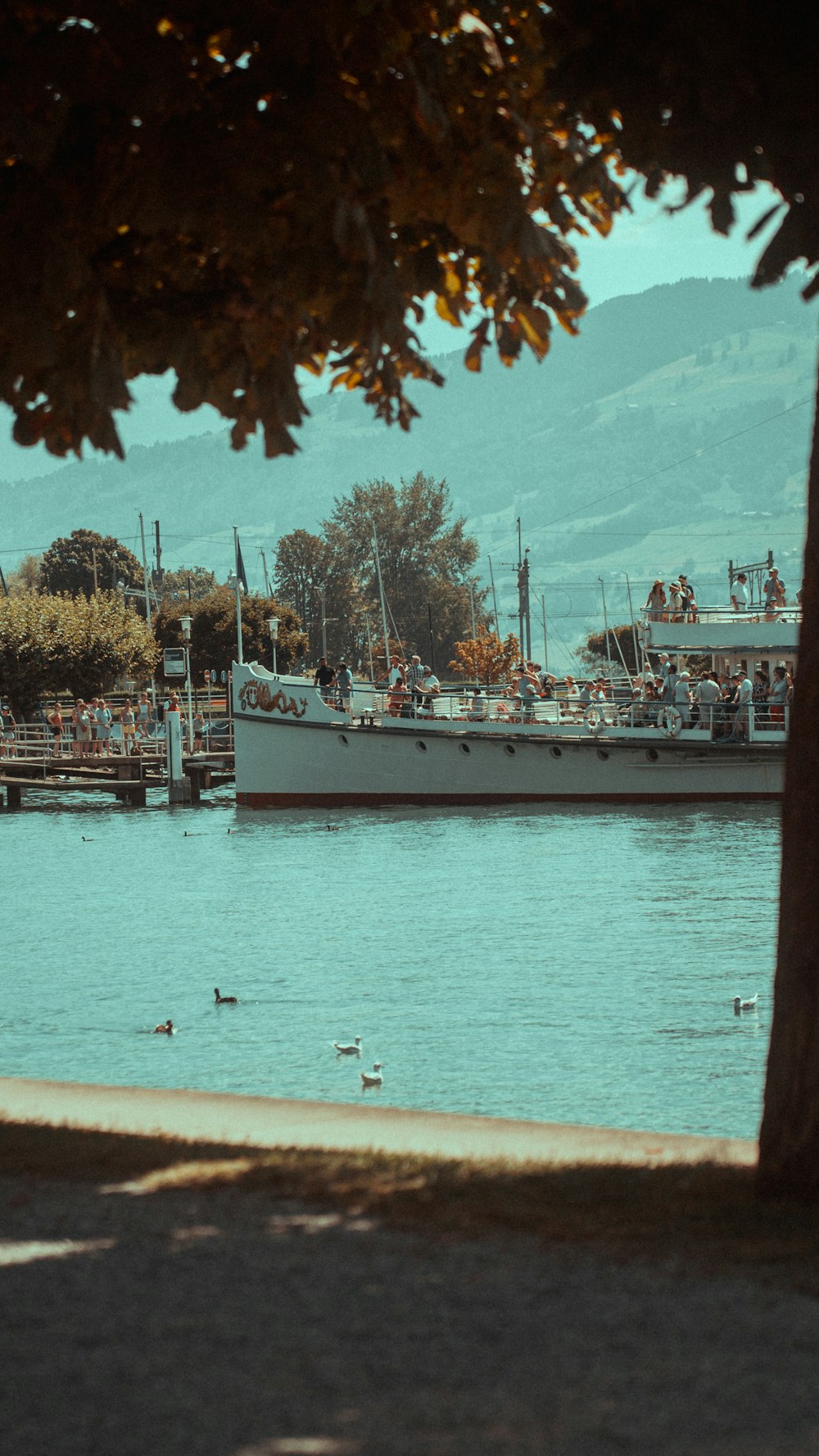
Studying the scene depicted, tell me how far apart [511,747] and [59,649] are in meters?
28.5

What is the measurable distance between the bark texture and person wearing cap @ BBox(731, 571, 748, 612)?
36.7 meters

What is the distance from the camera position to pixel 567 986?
19.6 m

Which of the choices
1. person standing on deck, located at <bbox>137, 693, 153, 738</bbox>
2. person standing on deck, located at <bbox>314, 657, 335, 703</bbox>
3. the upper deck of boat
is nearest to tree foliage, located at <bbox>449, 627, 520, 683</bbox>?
person standing on deck, located at <bbox>137, 693, 153, 738</bbox>

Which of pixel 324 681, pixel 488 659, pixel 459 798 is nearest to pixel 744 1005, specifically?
pixel 459 798

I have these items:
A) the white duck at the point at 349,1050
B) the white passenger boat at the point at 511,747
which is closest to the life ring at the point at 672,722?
the white passenger boat at the point at 511,747

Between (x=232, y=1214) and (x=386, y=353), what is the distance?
3647mm

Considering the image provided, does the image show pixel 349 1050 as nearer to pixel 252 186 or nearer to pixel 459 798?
pixel 252 186

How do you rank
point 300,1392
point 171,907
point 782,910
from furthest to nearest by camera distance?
point 171,907, point 782,910, point 300,1392

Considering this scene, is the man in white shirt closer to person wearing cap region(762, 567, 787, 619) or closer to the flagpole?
person wearing cap region(762, 567, 787, 619)

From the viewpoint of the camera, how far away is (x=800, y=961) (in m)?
6.03

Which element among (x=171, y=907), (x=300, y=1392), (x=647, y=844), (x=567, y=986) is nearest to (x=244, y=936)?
(x=171, y=907)

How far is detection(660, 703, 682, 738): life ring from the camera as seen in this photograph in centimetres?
4456

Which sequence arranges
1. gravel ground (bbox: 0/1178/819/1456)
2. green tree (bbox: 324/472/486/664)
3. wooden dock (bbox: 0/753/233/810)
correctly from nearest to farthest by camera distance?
gravel ground (bbox: 0/1178/819/1456), wooden dock (bbox: 0/753/233/810), green tree (bbox: 324/472/486/664)

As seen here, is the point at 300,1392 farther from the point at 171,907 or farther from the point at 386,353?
the point at 171,907
